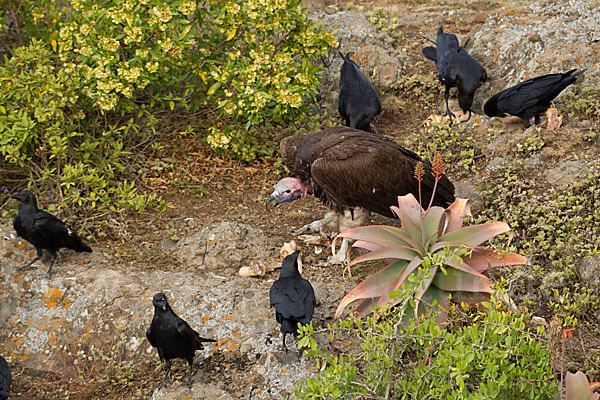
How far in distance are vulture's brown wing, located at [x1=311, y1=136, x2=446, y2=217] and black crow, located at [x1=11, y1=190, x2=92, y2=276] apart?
196cm

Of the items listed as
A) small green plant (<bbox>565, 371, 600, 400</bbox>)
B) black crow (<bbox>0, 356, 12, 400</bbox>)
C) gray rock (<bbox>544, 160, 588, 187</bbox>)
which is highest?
small green plant (<bbox>565, 371, 600, 400</bbox>)

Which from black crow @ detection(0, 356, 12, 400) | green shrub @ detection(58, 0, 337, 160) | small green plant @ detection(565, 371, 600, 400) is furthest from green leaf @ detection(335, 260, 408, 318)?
green shrub @ detection(58, 0, 337, 160)

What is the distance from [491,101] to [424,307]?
305 centimetres

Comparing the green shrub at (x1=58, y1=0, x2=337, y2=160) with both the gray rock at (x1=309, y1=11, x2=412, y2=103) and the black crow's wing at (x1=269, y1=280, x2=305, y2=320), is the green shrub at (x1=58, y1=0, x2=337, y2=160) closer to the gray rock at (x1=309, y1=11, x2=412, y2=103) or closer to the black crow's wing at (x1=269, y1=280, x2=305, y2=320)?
the gray rock at (x1=309, y1=11, x2=412, y2=103)

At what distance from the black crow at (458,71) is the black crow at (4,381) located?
473cm

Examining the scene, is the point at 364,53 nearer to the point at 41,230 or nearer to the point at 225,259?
the point at 225,259

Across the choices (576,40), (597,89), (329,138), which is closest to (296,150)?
(329,138)

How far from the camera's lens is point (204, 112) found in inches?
242

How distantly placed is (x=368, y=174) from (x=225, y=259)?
1.33m

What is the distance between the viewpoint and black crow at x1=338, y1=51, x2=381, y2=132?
6.08 meters

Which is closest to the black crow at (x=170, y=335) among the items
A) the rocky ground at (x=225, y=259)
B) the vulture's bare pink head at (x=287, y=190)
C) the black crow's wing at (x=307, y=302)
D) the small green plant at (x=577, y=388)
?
the rocky ground at (x=225, y=259)

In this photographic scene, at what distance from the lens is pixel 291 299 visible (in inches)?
145

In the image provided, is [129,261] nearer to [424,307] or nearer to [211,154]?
[211,154]

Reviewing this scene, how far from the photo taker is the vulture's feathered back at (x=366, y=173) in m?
4.60
